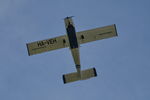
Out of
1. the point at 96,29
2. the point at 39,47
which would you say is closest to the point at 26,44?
the point at 39,47

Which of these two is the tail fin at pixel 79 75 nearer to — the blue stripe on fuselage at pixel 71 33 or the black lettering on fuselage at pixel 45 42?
the black lettering on fuselage at pixel 45 42

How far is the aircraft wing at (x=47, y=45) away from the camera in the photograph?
38.1m

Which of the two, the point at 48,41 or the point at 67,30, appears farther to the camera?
the point at 48,41

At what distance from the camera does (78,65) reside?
3912 cm

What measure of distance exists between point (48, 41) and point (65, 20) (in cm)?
415

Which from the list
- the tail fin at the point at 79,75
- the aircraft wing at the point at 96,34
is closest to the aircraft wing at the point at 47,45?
the aircraft wing at the point at 96,34

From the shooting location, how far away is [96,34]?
38.4 metres

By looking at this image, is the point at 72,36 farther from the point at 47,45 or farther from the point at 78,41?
the point at 47,45

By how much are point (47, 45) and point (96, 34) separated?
5.84 metres

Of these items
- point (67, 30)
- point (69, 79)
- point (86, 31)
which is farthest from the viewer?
point (69, 79)

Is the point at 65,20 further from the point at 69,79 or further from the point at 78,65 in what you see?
the point at 69,79

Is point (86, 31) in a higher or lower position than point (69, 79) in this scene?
higher

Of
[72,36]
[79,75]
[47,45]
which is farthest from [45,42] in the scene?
[79,75]

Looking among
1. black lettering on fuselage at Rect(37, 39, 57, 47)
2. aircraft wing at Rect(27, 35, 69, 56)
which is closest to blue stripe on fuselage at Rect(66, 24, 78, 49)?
aircraft wing at Rect(27, 35, 69, 56)
